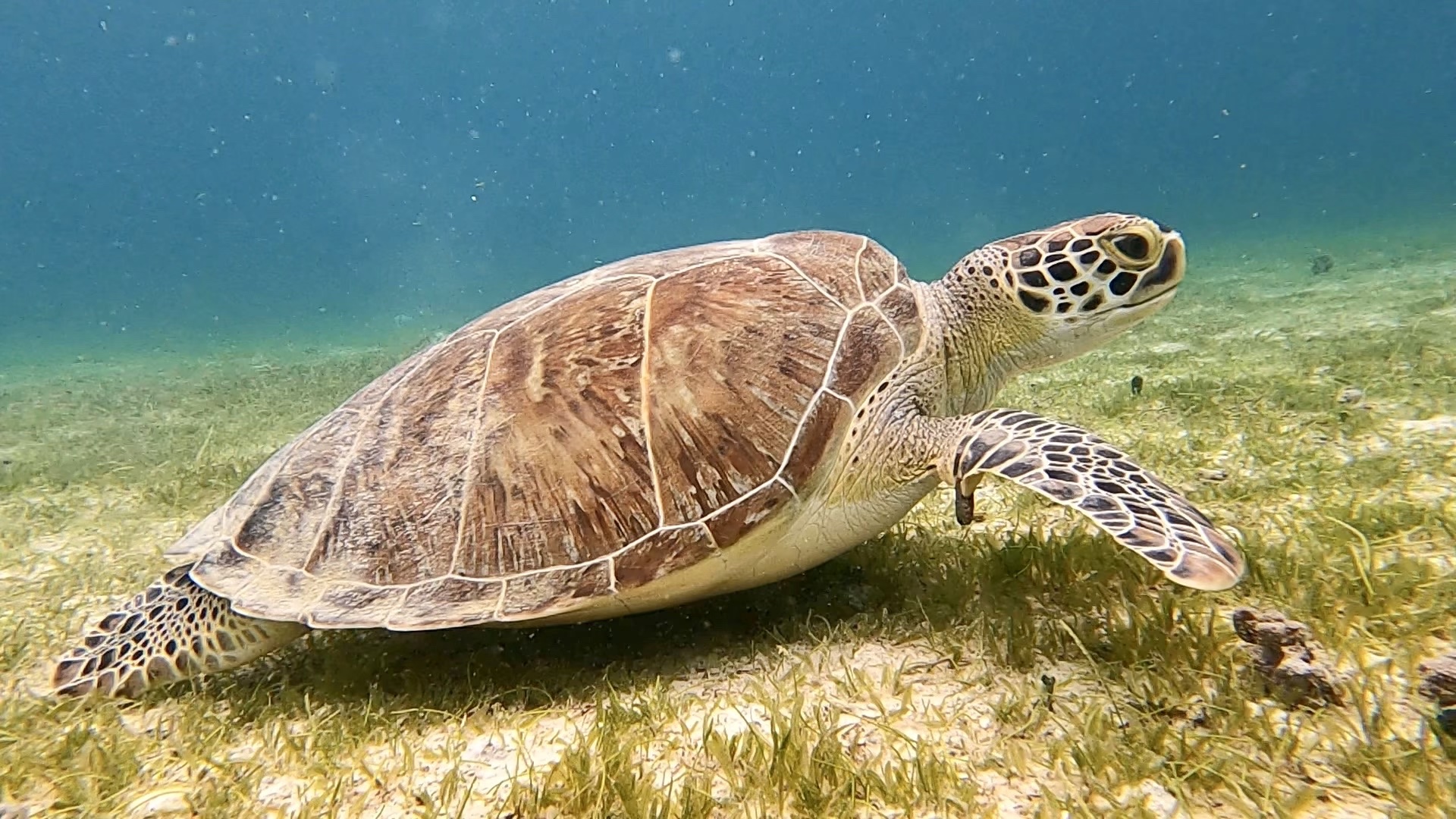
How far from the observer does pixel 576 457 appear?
7.91 ft

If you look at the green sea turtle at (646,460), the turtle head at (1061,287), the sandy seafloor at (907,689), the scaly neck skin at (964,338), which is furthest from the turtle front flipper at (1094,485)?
the turtle head at (1061,287)

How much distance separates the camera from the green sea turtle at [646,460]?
2.27 metres

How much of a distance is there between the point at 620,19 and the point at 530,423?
386 feet

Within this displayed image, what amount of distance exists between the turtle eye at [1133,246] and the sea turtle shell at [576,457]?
840mm

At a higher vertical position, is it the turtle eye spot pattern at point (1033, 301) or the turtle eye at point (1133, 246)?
the turtle eye at point (1133, 246)

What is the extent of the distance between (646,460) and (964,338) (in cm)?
153

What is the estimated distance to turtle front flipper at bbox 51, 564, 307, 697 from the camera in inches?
100

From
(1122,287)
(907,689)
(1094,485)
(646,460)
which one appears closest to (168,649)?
(646,460)

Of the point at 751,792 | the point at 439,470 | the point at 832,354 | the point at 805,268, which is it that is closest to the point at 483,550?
the point at 439,470

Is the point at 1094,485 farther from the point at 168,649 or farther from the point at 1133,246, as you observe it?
the point at 168,649

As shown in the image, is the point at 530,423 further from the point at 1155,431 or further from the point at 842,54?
the point at 842,54

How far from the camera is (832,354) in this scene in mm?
2541

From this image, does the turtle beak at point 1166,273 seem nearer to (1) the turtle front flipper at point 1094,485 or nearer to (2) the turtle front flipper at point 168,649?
(1) the turtle front flipper at point 1094,485

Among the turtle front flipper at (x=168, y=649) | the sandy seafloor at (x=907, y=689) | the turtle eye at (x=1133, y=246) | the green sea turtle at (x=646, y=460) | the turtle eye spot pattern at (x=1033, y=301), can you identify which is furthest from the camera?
the turtle eye spot pattern at (x=1033, y=301)
